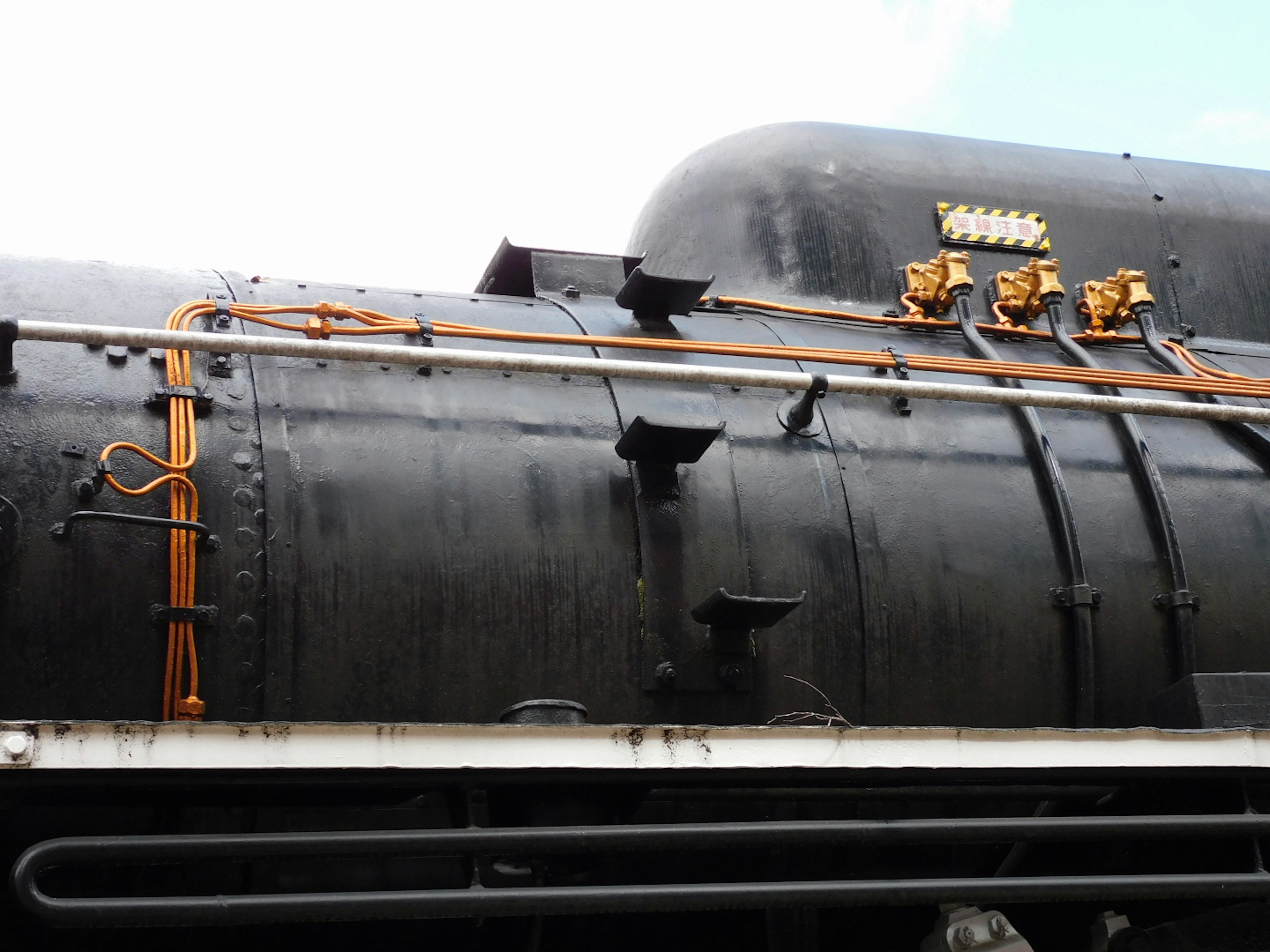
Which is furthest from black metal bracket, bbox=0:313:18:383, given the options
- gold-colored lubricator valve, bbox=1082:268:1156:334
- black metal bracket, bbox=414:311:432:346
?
gold-colored lubricator valve, bbox=1082:268:1156:334

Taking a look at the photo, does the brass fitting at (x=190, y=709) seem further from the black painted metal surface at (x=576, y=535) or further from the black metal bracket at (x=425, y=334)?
the black metal bracket at (x=425, y=334)

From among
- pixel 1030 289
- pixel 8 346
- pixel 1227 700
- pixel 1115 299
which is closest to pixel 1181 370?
pixel 1115 299

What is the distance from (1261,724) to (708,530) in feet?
4.32

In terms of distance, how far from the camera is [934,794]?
3.21m

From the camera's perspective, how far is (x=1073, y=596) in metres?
3.54

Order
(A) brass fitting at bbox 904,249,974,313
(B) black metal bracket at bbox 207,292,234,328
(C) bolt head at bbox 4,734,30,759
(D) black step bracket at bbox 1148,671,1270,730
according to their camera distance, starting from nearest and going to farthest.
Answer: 1. (C) bolt head at bbox 4,734,30,759
2. (D) black step bracket at bbox 1148,671,1270,730
3. (B) black metal bracket at bbox 207,292,234,328
4. (A) brass fitting at bbox 904,249,974,313

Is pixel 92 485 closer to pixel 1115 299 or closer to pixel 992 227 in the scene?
pixel 992 227

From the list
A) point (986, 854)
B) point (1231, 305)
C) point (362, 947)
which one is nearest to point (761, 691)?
point (986, 854)

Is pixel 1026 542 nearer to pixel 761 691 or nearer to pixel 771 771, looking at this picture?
pixel 761 691

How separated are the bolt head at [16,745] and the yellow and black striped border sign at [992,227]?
10.8 ft

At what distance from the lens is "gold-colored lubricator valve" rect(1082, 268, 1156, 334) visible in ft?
14.6

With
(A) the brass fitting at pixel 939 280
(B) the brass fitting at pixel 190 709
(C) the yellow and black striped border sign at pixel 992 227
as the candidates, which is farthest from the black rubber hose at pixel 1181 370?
(B) the brass fitting at pixel 190 709

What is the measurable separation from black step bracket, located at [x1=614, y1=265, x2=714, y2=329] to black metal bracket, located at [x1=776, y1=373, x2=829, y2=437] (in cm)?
41

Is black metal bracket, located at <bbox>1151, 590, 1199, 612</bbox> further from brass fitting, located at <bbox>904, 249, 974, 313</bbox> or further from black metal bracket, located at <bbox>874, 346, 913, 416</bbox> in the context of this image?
brass fitting, located at <bbox>904, 249, 974, 313</bbox>
